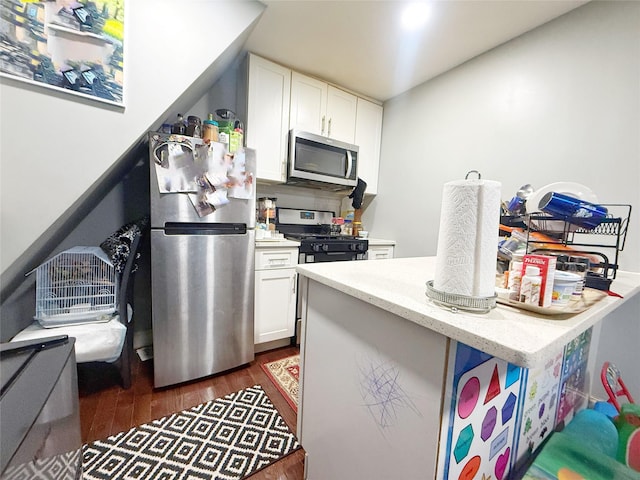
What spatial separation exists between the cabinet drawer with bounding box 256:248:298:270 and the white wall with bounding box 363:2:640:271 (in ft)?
3.83

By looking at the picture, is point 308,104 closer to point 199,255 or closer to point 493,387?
point 199,255

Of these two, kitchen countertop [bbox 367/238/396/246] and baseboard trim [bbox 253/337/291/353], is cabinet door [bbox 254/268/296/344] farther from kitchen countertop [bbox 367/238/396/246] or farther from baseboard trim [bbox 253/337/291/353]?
kitchen countertop [bbox 367/238/396/246]

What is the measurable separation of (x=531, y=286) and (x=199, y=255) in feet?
5.25

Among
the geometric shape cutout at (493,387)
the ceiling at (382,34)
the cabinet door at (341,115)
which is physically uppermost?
the ceiling at (382,34)

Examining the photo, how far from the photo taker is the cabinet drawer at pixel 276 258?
74.8 inches

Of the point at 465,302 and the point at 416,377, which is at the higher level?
the point at 465,302

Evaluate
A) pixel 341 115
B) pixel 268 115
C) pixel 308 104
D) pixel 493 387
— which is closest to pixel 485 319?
pixel 493 387

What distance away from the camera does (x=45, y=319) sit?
1.32m

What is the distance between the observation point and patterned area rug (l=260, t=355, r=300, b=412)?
5.10 ft

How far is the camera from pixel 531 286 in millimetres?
601

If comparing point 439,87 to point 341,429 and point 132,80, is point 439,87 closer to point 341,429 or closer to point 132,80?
point 132,80

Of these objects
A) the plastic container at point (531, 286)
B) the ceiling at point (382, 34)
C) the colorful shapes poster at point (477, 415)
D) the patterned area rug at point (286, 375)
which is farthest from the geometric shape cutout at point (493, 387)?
the ceiling at point (382, 34)

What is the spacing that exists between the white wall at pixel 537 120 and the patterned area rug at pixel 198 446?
72.2 inches

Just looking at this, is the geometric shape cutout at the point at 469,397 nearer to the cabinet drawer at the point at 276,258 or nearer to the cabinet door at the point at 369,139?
the cabinet drawer at the point at 276,258
